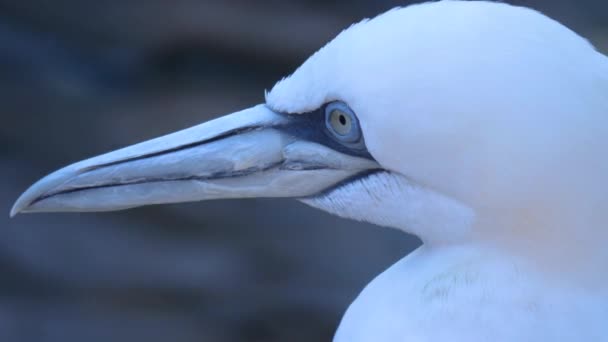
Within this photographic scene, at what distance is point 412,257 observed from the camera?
6.86 ft

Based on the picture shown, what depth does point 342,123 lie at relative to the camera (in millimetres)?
1984

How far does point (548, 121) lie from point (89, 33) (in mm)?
4038

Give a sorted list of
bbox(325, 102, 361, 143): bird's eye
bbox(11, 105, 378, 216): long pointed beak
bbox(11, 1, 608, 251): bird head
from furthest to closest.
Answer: bbox(11, 105, 378, 216): long pointed beak, bbox(325, 102, 361, 143): bird's eye, bbox(11, 1, 608, 251): bird head

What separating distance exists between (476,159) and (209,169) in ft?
2.29

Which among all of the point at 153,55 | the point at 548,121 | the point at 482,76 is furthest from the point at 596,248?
the point at 153,55

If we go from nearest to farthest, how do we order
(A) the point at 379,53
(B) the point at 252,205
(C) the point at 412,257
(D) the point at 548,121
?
(D) the point at 548,121 → (A) the point at 379,53 → (C) the point at 412,257 → (B) the point at 252,205

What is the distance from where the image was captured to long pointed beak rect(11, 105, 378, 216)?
7.04 feet

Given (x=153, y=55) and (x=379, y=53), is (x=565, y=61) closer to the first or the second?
(x=379, y=53)

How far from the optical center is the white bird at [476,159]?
1703mm

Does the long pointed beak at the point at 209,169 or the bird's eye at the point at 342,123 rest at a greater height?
the bird's eye at the point at 342,123

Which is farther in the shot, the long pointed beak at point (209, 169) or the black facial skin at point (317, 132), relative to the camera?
the long pointed beak at point (209, 169)

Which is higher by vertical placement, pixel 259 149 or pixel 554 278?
pixel 259 149

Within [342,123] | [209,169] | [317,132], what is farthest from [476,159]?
[209,169]

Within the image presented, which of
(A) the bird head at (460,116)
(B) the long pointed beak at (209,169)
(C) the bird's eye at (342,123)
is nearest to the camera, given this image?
(A) the bird head at (460,116)
